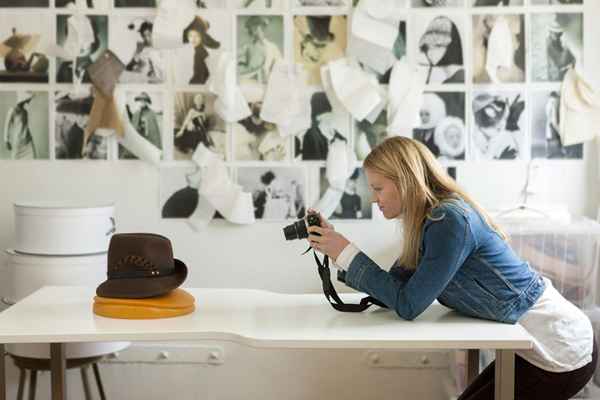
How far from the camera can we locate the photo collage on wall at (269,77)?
12.0 feet

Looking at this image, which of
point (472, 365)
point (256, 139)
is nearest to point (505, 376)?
point (472, 365)

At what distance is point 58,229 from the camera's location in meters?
3.30

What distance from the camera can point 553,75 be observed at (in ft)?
12.1

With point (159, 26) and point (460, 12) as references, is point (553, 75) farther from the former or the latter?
point (159, 26)

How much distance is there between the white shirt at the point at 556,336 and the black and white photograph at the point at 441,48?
1.39 metres

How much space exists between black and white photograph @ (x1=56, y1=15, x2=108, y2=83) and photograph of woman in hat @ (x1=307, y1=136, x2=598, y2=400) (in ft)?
5.37

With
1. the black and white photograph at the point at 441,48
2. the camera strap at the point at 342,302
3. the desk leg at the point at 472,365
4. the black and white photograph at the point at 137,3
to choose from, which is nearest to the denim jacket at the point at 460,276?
the camera strap at the point at 342,302

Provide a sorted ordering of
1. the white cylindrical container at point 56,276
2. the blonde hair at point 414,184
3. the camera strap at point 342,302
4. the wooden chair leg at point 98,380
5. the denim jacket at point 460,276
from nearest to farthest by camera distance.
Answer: the denim jacket at point 460,276
the blonde hair at point 414,184
the camera strap at point 342,302
the white cylindrical container at point 56,276
the wooden chair leg at point 98,380

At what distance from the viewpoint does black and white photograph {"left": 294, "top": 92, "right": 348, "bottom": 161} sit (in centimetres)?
371

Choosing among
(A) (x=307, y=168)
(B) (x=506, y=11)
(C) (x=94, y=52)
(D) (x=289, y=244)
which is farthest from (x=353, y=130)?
(C) (x=94, y=52)

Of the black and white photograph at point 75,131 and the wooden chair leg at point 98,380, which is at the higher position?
the black and white photograph at point 75,131

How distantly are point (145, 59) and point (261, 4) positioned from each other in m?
0.55

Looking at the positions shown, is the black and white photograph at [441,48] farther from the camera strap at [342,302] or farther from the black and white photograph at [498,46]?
the camera strap at [342,302]

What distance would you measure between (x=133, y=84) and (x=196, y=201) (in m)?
0.57
